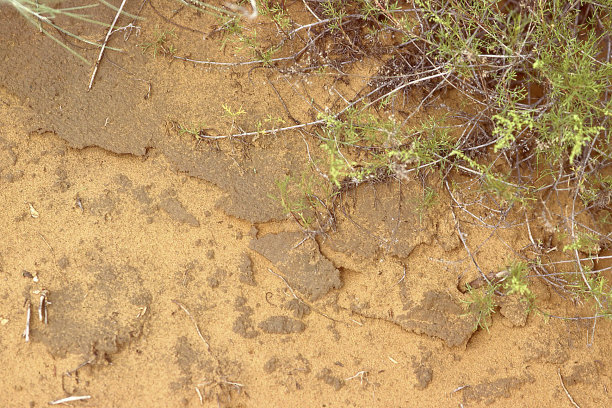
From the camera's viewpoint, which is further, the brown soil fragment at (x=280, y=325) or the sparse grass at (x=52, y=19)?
the sparse grass at (x=52, y=19)

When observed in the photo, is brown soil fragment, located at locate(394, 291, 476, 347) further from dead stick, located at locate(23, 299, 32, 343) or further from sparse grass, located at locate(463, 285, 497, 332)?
dead stick, located at locate(23, 299, 32, 343)

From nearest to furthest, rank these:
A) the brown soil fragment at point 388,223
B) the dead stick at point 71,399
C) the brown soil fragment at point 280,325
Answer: the dead stick at point 71,399 < the brown soil fragment at point 280,325 < the brown soil fragment at point 388,223

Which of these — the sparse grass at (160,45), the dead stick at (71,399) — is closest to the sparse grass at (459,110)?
the sparse grass at (160,45)

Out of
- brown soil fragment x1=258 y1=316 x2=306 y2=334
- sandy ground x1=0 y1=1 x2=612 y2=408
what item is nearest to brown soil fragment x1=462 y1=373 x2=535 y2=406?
sandy ground x1=0 y1=1 x2=612 y2=408

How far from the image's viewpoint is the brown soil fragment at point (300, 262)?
94.3 inches

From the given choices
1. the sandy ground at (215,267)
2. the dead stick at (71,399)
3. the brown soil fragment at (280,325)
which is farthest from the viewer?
the brown soil fragment at (280,325)

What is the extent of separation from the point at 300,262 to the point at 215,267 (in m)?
0.36

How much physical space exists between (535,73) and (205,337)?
1961 mm

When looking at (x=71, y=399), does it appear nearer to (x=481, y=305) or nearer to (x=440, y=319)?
(x=440, y=319)

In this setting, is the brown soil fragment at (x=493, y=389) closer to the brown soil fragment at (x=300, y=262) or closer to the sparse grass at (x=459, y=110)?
the sparse grass at (x=459, y=110)

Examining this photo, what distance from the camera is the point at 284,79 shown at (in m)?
2.71

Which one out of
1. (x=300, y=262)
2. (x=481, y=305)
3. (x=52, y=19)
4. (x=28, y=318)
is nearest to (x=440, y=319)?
(x=481, y=305)

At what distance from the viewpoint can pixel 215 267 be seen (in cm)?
239

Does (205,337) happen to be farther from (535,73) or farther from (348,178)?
(535,73)
